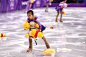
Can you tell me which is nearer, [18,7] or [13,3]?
[13,3]

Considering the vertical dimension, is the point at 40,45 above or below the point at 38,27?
below

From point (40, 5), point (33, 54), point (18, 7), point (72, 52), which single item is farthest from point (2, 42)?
point (40, 5)

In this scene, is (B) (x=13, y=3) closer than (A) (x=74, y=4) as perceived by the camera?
Yes

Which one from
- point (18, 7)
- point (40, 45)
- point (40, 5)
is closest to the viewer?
point (40, 45)

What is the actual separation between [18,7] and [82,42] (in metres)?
17.9

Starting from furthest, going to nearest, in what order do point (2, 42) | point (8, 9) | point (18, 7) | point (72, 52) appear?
point (18, 7)
point (8, 9)
point (2, 42)
point (72, 52)

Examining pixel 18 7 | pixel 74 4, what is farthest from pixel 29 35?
pixel 74 4

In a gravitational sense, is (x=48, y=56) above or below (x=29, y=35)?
below

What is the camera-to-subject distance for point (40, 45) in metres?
6.28

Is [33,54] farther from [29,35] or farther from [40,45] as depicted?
[40,45]

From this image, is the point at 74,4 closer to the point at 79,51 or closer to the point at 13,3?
the point at 13,3

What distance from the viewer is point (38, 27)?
5082 millimetres

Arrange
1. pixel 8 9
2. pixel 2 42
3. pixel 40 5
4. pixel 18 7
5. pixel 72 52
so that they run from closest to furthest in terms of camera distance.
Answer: pixel 72 52
pixel 2 42
pixel 8 9
pixel 18 7
pixel 40 5

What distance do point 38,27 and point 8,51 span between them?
3.87 ft
